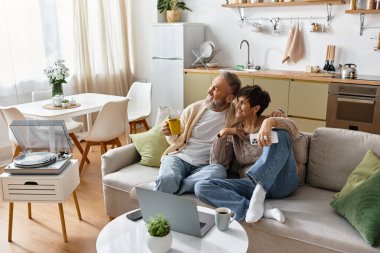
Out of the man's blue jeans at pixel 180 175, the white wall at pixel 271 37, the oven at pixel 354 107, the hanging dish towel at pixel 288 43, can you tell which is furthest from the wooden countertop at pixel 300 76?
the man's blue jeans at pixel 180 175

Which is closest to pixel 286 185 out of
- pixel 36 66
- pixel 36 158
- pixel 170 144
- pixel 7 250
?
pixel 170 144

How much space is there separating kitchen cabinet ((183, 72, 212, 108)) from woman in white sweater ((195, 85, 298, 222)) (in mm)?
2363

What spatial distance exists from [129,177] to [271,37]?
299 centimetres

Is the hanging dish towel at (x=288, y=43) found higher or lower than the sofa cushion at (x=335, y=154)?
higher

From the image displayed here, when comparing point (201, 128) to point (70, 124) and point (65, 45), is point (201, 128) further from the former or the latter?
point (65, 45)

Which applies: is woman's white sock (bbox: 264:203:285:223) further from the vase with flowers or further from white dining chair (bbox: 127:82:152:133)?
white dining chair (bbox: 127:82:152:133)

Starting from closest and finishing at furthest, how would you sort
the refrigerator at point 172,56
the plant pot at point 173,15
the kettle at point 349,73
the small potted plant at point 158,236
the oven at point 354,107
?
1. the small potted plant at point 158,236
2. the oven at point 354,107
3. the kettle at point 349,73
4. the refrigerator at point 172,56
5. the plant pot at point 173,15

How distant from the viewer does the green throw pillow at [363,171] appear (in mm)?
1970

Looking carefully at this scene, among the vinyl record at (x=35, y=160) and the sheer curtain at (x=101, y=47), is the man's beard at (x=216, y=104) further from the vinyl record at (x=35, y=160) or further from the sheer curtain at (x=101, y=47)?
the sheer curtain at (x=101, y=47)

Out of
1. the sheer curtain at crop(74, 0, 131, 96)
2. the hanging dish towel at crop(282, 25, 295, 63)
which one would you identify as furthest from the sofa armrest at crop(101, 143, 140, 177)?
the hanging dish towel at crop(282, 25, 295, 63)

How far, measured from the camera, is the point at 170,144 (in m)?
2.71

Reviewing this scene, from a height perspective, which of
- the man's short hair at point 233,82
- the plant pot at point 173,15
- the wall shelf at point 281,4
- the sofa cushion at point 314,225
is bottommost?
the sofa cushion at point 314,225

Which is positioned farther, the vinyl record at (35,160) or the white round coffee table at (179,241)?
the vinyl record at (35,160)

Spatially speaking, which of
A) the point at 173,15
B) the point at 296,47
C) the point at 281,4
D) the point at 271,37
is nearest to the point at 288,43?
the point at 296,47
